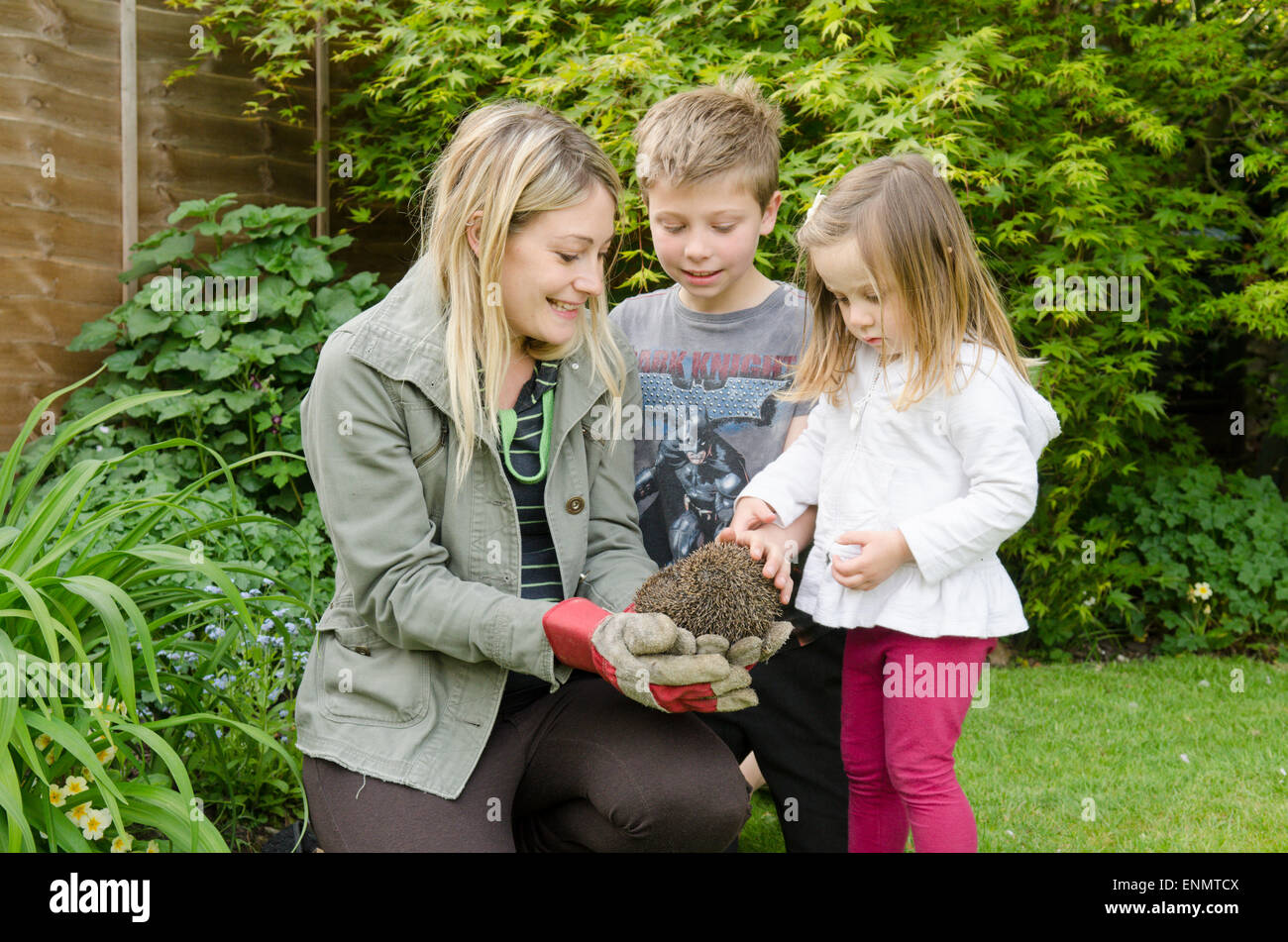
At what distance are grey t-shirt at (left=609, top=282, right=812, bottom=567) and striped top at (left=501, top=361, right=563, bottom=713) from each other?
0.38 metres

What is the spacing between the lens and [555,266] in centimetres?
227

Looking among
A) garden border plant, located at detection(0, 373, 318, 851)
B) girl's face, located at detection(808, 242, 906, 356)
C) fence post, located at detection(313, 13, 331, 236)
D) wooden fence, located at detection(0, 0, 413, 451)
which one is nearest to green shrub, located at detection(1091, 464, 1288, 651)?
girl's face, located at detection(808, 242, 906, 356)

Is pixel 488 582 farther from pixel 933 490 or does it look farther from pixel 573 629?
pixel 933 490

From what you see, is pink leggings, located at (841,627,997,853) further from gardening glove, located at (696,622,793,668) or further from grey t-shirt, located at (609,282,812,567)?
grey t-shirt, located at (609,282,812,567)

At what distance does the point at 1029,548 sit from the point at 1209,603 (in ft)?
3.62

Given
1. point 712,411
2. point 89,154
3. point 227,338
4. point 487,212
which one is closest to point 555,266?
point 487,212

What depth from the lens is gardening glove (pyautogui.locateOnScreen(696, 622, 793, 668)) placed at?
6.65 ft

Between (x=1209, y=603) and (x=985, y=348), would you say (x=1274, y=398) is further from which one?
(x=985, y=348)

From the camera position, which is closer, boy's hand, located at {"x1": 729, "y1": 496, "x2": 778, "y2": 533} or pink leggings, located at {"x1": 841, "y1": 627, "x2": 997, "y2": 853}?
pink leggings, located at {"x1": 841, "y1": 627, "x2": 997, "y2": 853}

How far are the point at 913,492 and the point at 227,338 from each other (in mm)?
3512

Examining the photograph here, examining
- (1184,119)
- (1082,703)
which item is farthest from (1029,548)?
(1184,119)

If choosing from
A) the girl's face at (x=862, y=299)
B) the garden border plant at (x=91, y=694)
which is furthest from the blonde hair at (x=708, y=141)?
the garden border plant at (x=91, y=694)

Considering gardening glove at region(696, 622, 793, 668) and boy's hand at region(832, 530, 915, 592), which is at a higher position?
boy's hand at region(832, 530, 915, 592)

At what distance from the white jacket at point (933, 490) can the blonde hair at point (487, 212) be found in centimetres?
68
